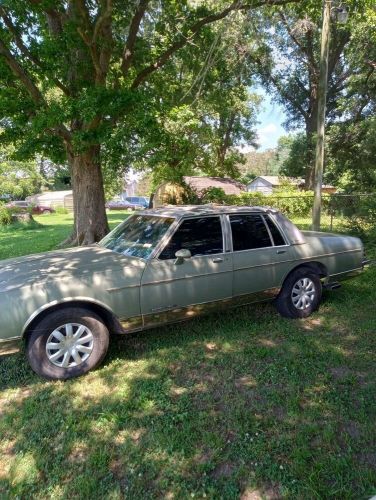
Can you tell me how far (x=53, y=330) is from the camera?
11.2 ft

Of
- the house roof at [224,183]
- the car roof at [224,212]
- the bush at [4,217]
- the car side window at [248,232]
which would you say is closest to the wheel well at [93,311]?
the car roof at [224,212]

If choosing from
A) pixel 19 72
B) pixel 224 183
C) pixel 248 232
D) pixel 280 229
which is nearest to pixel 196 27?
pixel 19 72

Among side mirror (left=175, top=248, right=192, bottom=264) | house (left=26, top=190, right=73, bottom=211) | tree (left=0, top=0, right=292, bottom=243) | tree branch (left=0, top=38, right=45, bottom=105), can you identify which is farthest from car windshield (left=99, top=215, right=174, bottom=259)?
house (left=26, top=190, right=73, bottom=211)

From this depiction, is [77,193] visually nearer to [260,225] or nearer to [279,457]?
[260,225]

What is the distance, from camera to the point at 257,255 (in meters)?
4.59

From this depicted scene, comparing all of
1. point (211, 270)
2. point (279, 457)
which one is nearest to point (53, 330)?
point (211, 270)

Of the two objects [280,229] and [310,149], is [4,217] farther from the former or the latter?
[280,229]

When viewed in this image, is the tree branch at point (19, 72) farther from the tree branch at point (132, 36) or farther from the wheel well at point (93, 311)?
the wheel well at point (93, 311)

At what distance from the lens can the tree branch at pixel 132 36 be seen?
360 inches

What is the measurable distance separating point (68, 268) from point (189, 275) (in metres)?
1.34

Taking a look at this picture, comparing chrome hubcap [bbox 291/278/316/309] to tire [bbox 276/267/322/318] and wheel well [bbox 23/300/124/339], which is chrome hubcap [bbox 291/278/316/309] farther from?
wheel well [bbox 23/300/124/339]

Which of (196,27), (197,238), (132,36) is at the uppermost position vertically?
(196,27)

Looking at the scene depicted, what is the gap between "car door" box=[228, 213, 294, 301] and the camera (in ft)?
14.7

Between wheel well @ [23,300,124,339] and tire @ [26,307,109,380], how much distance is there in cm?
4
